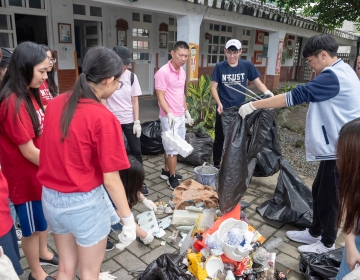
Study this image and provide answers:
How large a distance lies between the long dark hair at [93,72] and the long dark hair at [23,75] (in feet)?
1.60

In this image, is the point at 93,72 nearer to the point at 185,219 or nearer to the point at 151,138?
the point at 185,219

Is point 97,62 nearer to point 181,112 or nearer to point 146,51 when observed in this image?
point 181,112

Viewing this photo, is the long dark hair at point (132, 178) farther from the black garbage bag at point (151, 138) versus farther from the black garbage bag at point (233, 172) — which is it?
the black garbage bag at point (151, 138)

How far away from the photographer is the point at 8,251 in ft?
4.74

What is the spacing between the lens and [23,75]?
178 centimetres

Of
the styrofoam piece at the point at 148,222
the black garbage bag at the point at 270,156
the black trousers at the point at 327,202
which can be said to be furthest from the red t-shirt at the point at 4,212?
the black garbage bag at the point at 270,156

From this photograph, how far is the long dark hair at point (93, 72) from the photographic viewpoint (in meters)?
1.42

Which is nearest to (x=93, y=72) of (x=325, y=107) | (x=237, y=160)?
(x=237, y=160)

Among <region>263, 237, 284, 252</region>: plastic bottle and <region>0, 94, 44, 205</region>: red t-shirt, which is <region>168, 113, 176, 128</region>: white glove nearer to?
<region>263, 237, 284, 252</region>: plastic bottle

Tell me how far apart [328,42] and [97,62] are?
173 cm

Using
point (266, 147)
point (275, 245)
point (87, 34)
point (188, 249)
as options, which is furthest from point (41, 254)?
point (87, 34)

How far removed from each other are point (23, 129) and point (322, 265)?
2.25m

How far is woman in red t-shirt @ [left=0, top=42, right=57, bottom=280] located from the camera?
170 cm

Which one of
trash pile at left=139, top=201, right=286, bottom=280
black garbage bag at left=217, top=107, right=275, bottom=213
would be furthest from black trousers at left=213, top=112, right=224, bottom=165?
trash pile at left=139, top=201, right=286, bottom=280
